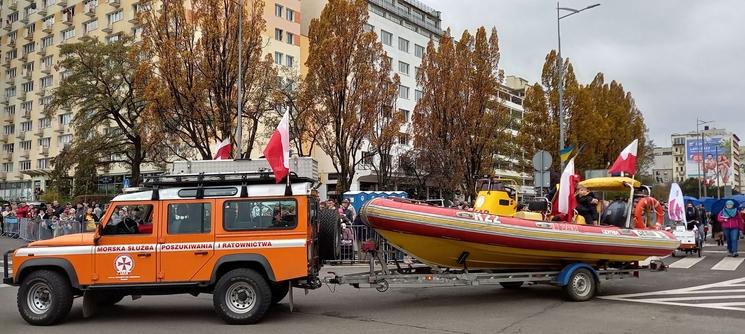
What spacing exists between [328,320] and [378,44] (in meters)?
21.4

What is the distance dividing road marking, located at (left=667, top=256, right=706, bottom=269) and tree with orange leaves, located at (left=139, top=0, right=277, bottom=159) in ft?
51.9

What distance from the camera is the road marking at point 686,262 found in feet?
50.5

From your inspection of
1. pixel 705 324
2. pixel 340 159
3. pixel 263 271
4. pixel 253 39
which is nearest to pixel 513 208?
pixel 705 324

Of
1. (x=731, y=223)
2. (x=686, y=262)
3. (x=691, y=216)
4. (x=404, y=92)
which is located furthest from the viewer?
(x=404, y=92)

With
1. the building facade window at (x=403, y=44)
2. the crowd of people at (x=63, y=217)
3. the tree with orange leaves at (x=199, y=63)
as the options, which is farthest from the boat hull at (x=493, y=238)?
the building facade window at (x=403, y=44)

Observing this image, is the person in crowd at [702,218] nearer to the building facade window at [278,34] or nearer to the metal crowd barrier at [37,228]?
the metal crowd barrier at [37,228]

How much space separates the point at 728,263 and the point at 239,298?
538 inches

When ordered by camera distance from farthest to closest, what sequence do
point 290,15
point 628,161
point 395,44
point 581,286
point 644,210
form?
point 395,44 < point 290,15 < point 628,161 < point 644,210 < point 581,286

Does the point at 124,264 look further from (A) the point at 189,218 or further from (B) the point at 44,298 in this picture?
(B) the point at 44,298

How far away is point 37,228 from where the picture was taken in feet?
79.5

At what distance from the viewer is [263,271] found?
341 inches

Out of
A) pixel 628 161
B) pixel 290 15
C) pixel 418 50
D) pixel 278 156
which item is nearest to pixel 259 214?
pixel 278 156

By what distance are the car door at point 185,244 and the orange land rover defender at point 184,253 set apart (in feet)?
0.05

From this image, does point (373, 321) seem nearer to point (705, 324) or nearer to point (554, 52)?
point (705, 324)
